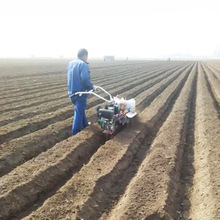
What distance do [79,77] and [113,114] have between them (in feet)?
4.24

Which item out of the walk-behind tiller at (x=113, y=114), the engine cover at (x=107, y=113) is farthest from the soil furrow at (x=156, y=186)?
the engine cover at (x=107, y=113)

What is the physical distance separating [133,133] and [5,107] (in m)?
5.63

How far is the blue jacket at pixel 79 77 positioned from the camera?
730 centimetres

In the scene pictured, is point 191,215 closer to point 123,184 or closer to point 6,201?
point 123,184

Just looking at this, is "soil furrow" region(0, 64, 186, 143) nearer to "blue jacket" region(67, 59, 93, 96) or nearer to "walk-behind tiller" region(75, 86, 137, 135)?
"blue jacket" region(67, 59, 93, 96)

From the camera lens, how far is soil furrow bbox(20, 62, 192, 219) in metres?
4.28

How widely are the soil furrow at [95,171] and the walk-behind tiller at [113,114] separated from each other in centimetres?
29

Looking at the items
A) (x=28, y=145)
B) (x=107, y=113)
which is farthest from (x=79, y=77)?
(x=28, y=145)

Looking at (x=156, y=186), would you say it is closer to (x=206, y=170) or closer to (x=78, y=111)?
(x=206, y=170)

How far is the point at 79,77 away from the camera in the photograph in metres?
7.48

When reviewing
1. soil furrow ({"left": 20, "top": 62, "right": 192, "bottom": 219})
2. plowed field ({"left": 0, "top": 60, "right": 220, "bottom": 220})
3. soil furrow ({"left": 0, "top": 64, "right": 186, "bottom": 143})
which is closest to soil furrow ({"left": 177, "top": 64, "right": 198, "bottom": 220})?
plowed field ({"left": 0, "top": 60, "right": 220, "bottom": 220})

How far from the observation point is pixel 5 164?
231 inches

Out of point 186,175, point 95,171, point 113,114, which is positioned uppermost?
point 113,114
